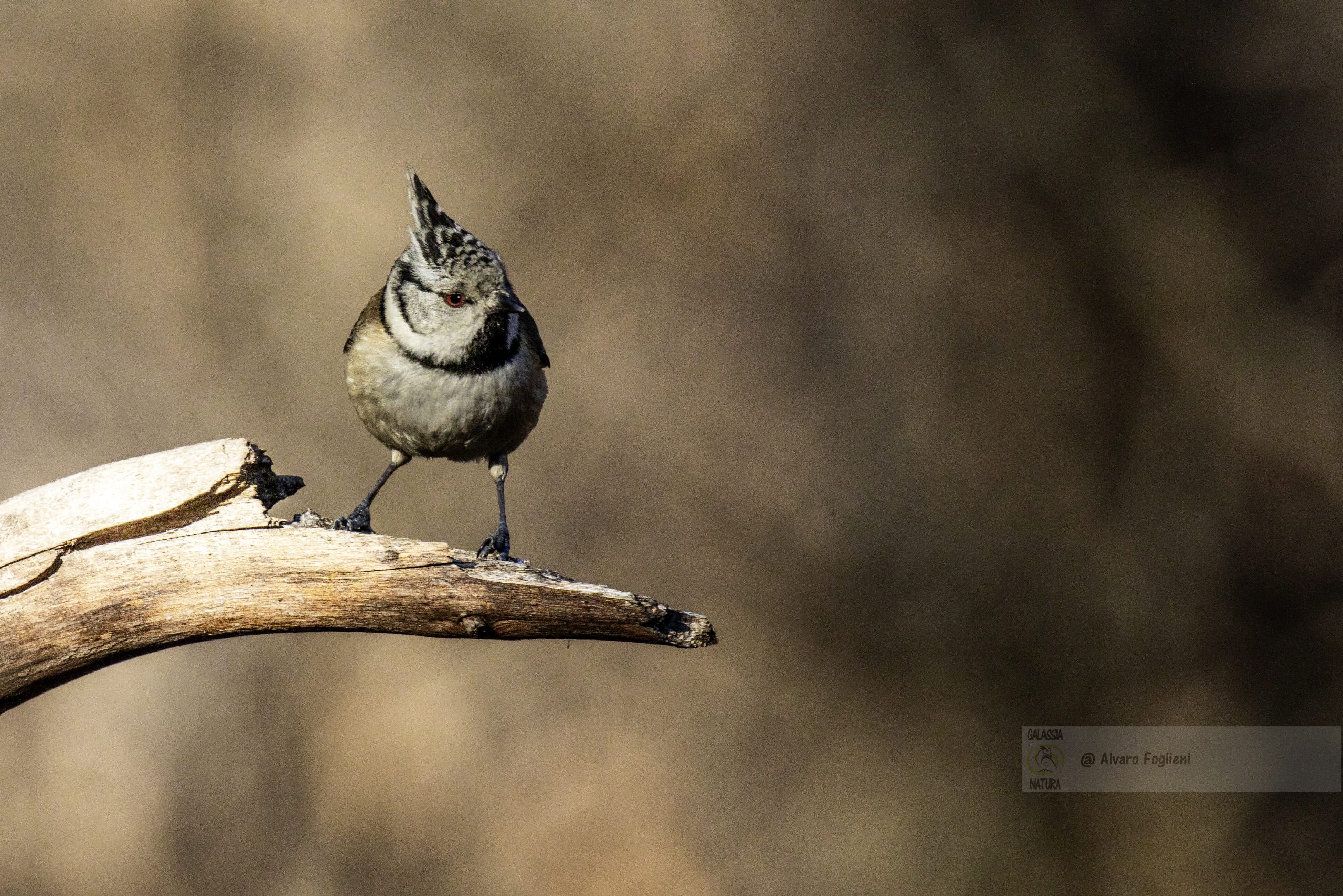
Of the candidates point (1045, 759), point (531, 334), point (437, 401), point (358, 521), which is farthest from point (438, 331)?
point (1045, 759)

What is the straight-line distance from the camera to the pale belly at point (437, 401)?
2.26 m

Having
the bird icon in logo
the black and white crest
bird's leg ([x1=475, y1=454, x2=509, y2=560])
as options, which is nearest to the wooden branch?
the black and white crest

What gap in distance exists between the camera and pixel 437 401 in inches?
89.0

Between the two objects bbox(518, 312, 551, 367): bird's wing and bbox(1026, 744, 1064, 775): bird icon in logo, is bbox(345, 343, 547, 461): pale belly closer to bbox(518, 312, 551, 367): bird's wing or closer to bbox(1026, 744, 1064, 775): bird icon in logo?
bbox(518, 312, 551, 367): bird's wing

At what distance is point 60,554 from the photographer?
2.00 m

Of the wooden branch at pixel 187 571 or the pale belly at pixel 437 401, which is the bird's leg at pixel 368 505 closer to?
the pale belly at pixel 437 401

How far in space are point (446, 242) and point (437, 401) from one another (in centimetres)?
34

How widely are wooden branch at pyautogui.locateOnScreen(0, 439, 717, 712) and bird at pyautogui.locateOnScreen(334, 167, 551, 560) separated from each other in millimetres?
179

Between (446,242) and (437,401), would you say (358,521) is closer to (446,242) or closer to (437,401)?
(437,401)

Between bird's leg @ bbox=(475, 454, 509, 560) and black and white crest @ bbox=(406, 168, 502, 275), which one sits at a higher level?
black and white crest @ bbox=(406, 168, 502, 275)

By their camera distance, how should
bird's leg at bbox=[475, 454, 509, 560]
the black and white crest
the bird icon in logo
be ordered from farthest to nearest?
1. the bird icon in logo
2. bird's leg at bbox=[475, 454, 509, 560]
3. the black and white crest

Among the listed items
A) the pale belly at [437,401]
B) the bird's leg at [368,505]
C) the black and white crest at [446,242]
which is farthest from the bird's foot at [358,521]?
the black and white crest at [446,242]

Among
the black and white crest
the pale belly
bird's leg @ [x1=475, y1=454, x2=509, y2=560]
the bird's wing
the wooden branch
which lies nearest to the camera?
the wooden branch

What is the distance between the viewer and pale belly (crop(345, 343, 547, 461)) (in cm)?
226
